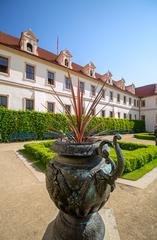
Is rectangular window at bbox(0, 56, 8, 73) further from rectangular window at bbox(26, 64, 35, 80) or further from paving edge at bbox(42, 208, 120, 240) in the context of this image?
paving edge at bbox(42, 208, 120, 240)

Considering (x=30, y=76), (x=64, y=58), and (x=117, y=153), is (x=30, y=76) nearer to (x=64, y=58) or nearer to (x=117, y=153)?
(x=64, y=58)

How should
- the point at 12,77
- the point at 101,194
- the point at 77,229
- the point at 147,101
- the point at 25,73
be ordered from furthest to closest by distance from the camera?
the point at 147,101
the point at 25,73
the point at 12,77
the point at 77,229
the point at 101,194

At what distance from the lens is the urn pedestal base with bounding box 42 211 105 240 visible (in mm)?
2115

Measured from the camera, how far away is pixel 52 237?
2.26m

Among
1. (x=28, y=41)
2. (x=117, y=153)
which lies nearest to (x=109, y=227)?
(x=117, y=153)

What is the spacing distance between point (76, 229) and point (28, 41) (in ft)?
62.2

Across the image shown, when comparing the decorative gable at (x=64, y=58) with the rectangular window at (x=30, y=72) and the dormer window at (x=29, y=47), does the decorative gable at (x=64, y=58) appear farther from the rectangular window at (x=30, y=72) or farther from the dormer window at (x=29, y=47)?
the rectangular window at (x=30, y=72)

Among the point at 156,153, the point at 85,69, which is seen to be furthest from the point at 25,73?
the point at 156,153

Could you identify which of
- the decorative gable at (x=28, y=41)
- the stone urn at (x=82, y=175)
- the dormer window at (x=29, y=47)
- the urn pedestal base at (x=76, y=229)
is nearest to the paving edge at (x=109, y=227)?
the urn pedestal base at (x=76, y=229)

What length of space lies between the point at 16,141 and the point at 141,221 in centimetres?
1298

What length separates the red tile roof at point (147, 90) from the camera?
1438 inches

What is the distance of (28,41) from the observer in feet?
55.0

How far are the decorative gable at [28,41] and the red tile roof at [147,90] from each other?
2954 cm

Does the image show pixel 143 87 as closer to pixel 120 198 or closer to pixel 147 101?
pixel 147 101
